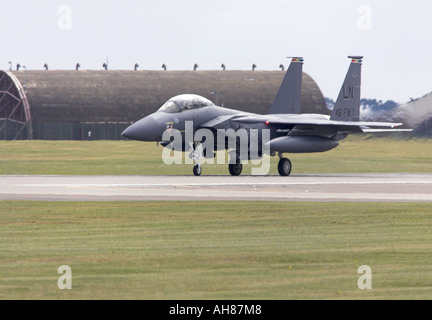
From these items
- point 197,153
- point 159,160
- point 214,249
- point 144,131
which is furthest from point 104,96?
point 214,249

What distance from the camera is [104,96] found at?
297 feet

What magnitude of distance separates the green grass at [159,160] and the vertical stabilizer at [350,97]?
337 centimetres

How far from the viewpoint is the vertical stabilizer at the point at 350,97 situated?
44.0m

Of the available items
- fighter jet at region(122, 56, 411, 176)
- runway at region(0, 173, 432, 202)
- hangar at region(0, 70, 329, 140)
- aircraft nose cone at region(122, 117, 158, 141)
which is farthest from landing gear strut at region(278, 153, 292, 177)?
hangar at region(0, 70, 329, 140)

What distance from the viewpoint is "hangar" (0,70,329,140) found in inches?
3433

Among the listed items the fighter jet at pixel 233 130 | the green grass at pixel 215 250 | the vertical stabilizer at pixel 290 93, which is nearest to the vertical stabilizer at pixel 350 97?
the fighter jet at pixel 233 130

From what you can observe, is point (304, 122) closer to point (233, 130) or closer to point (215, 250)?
point (233, 130)

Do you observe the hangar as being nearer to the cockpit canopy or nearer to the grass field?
the cockpit canopy

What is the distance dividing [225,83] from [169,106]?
54532 mm

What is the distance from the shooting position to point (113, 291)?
12438 mm

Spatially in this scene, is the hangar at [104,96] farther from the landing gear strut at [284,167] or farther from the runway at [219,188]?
the runway at [219,188]

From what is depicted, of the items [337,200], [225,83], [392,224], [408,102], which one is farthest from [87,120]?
[392,224]

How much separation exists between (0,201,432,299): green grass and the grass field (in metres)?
0.02
